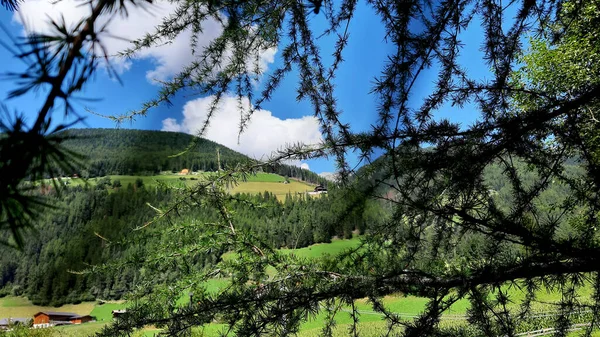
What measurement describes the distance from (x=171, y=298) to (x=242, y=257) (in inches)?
12.6

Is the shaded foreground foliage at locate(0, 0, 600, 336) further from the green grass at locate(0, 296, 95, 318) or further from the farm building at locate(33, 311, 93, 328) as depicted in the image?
the green grass at locate(0, 296, 95, 318)

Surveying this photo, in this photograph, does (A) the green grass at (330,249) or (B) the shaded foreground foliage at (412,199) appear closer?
(B) the shaded foreground foliage at (412,199)

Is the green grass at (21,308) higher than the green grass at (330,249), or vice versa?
the green grass at (330,249)

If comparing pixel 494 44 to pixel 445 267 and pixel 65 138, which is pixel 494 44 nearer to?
pixel 445 267

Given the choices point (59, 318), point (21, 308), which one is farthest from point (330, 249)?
point (21, 308)

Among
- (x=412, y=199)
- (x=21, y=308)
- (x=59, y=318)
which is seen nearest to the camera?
(x=412, y=199)

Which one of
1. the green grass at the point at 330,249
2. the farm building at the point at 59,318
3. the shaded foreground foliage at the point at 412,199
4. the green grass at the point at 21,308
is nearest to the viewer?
the shaded foreground foliage at the point at 412,199

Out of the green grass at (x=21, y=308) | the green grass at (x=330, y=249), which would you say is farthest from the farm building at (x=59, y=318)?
the green grass at (x=330, y=249)

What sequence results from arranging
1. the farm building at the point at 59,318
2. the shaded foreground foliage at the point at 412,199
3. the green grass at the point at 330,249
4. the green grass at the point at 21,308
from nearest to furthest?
the shaded foreground foliage at the point at 412,199
the green grass at the point at 330,249
the farm building at the point at 59,318
the green grass at the point at 21,308

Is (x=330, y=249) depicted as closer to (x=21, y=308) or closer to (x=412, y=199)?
(x=412, y=199)

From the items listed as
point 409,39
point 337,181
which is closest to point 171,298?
point 337,181

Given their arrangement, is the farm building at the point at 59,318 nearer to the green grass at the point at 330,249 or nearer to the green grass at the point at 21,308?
the green grass at the point at 21,308

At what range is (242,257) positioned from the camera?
1.59 m

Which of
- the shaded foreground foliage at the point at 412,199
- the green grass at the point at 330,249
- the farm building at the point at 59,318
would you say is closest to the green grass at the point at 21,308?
the farm building at the point at 59,318
